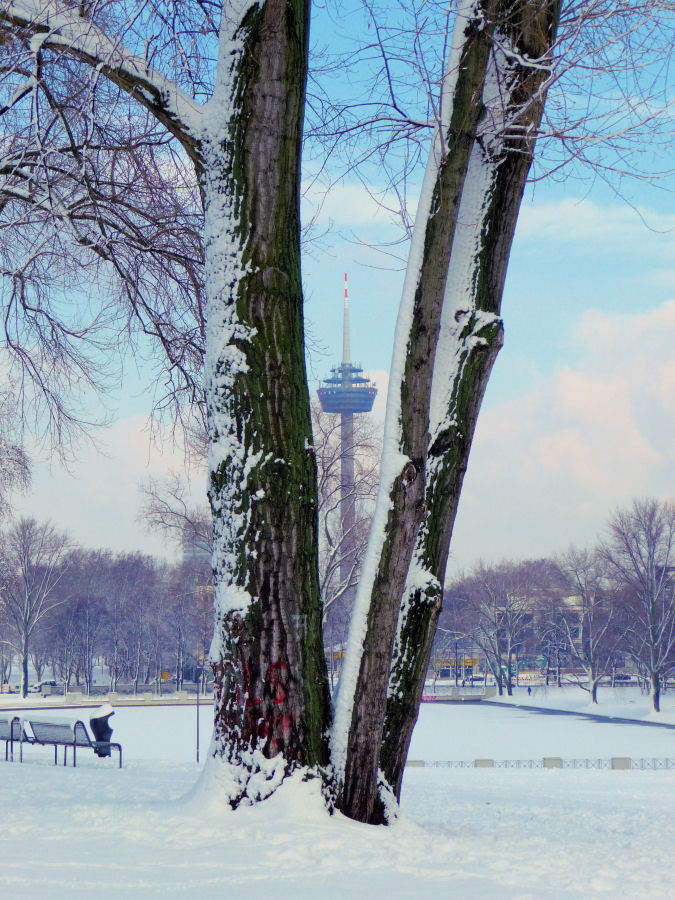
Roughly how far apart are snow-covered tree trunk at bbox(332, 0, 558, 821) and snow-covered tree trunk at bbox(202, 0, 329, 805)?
354 mm

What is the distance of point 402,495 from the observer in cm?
548

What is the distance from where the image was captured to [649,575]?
48625 mm

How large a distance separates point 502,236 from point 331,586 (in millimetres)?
24134

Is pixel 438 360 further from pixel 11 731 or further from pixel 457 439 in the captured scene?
pixel 11 731

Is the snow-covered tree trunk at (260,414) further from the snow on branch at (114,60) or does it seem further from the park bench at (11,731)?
the park bench at (11,731)

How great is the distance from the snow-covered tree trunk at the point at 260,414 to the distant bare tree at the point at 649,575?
150 feet

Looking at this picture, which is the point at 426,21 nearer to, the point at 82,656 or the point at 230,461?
the point at 230,461

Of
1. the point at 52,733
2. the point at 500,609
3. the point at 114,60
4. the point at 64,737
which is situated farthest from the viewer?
the point at 500,609

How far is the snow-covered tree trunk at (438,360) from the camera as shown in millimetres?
5516

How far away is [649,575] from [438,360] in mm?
46177

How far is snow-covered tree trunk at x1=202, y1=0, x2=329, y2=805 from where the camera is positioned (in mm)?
5355

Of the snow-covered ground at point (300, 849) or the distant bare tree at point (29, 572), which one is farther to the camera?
the distant bare tree at point (29, 572)

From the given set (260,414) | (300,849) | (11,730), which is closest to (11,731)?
(11,730)

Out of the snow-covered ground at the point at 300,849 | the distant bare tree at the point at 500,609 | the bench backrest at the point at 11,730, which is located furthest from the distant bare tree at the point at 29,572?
the snow-covered ground at the point at 300,849
